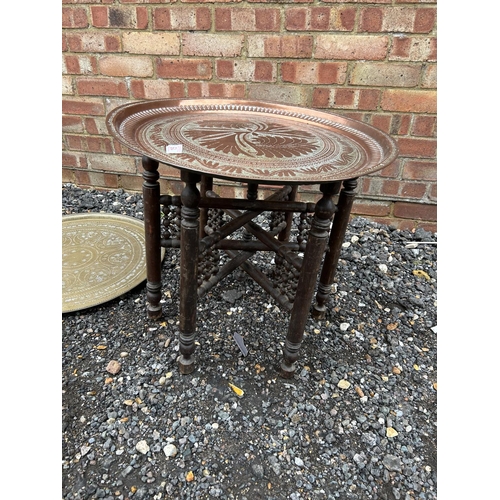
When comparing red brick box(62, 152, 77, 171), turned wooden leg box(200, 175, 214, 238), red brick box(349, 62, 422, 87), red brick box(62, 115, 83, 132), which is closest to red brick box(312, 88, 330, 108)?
red brick box(349, 62, 422, 87)

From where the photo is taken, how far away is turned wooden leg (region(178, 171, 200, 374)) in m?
1.35

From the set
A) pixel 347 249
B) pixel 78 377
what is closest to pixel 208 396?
pixel 78 377

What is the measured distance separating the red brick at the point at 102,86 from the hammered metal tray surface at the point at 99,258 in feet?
3.06

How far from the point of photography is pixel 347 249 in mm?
2717

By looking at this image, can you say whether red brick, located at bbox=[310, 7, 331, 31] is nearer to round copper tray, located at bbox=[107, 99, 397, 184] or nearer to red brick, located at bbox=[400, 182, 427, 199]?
round copper tray, located at bbox=[107, 99, 397, 184]

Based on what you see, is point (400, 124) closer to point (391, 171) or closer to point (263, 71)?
point (391, 171)

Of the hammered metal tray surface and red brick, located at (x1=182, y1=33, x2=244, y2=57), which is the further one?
red brick, located at (x1=182, y1=33, x2=244, y2=57)

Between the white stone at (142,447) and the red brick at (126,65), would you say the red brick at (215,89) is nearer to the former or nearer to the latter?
the red brick at (126,65)

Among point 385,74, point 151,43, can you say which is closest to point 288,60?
point 385,74

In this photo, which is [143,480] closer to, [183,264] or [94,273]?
[183,264]

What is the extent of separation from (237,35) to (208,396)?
2229 mm

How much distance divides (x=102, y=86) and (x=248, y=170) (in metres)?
2.16

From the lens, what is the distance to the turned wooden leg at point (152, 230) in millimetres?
1664

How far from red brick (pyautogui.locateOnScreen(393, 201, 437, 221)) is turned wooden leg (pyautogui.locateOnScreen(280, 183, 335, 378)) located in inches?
69.0
